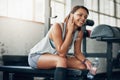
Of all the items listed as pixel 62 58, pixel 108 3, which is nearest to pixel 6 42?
pixel 62 58

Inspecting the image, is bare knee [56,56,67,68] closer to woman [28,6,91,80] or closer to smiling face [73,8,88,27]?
woman [28,6,91,80]

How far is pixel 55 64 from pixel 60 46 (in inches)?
6.7

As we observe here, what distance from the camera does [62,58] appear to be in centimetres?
204

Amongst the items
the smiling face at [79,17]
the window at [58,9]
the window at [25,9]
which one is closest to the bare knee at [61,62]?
the smiling face at [79,17]

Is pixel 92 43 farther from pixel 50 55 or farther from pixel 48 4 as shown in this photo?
pixel 50 55

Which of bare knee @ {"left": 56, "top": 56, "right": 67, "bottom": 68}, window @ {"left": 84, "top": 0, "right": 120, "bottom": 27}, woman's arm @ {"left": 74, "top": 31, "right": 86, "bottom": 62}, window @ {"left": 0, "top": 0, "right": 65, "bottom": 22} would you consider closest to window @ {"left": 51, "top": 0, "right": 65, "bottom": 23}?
window @ {"left": 0, "top": 0, "right": 65, "bottom": 22}

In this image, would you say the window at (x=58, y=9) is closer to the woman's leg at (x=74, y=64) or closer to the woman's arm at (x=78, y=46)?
the woman's arm at (x=78, y=46)

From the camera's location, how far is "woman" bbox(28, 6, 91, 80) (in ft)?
6.80

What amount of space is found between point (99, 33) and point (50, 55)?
1.73m

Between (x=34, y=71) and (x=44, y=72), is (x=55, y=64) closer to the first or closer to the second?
(x=44, y=72)

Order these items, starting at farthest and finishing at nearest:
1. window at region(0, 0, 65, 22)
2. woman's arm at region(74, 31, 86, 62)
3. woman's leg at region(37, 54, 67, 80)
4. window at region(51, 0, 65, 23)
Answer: window at region(51, 0, 65, 23) → window at region(0, 0, 65, 22) → woman's arm at region(74, 31, 86, 62) → woman's leg at region(37, 54, 67, 80)

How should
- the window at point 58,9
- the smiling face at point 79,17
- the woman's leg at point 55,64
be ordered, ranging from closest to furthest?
1. the woman's leg at point 55,64
2. the smiling face at point 79,17
3. the window at point 58,9

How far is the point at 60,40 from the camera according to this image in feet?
6.86

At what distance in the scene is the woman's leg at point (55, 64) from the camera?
76.6 inches
